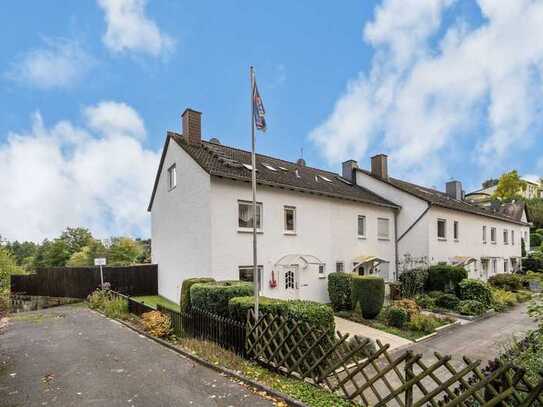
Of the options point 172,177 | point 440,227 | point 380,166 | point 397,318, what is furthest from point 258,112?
point 440,227

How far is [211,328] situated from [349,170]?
18.8 m

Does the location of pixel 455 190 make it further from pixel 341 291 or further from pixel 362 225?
pixel 341 291

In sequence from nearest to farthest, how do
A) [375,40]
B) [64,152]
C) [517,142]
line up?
[375,40]
[64,152]
[517,142]

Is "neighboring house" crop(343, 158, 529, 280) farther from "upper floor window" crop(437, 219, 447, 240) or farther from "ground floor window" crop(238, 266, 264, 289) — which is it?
"ground floor window" crop(238, 266, 264, 289)

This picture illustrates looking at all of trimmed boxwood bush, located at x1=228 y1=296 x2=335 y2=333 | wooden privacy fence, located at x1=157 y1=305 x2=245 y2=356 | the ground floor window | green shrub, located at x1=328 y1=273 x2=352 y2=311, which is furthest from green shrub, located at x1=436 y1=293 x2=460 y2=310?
wooden privacy fence, located at x1=157 y1=305 x2=245 y2=356

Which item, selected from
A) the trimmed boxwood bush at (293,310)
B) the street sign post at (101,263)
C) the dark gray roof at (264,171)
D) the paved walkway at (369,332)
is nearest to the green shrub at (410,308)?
the paved walkway at (369,332)

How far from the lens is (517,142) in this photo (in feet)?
66.9

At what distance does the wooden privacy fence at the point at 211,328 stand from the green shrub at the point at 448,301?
1322cm

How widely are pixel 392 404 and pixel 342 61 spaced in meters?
13.8

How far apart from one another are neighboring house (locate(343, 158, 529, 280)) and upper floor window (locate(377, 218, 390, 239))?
3.45 ft

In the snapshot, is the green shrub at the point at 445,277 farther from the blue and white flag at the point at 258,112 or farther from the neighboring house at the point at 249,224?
the blue and white flag at the point at 258,112

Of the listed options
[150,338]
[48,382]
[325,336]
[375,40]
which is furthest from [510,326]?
[48,382]

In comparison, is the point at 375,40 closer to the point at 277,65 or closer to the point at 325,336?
the point at 277,65

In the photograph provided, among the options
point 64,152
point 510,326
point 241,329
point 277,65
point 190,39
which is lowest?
point 510,326
